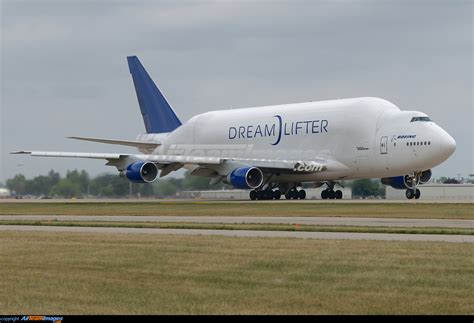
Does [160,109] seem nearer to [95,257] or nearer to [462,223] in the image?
[462,223]

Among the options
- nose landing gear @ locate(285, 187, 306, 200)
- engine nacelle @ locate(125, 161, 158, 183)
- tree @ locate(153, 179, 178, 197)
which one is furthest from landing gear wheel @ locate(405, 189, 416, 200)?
tree @ locate(153, 179, 178, 197)

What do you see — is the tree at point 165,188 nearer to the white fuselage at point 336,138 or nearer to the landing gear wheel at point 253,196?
the white fuselage at point 336,138

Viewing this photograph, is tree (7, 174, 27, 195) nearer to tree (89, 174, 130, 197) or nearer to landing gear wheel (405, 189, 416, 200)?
tree (89, 174, 130, 197)

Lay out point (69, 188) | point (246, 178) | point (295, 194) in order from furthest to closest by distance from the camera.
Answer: point (69, 188) < point (295, 194) < point (246, 178)

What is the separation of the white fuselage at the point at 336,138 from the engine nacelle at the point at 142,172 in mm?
7836

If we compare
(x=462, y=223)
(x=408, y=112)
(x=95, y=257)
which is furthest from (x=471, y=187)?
(x=95, y=257)

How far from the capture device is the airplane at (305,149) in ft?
166

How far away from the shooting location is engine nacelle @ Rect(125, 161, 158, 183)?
176 feet

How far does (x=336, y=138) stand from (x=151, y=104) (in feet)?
65.5

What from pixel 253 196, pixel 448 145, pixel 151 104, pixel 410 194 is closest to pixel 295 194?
pixel 253 196

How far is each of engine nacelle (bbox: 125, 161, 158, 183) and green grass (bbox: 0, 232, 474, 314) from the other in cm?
3207

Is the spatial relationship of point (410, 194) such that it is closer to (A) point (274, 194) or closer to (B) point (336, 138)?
(B) point (336, 138)

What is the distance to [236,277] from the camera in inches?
605

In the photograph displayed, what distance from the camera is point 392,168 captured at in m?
51.2
